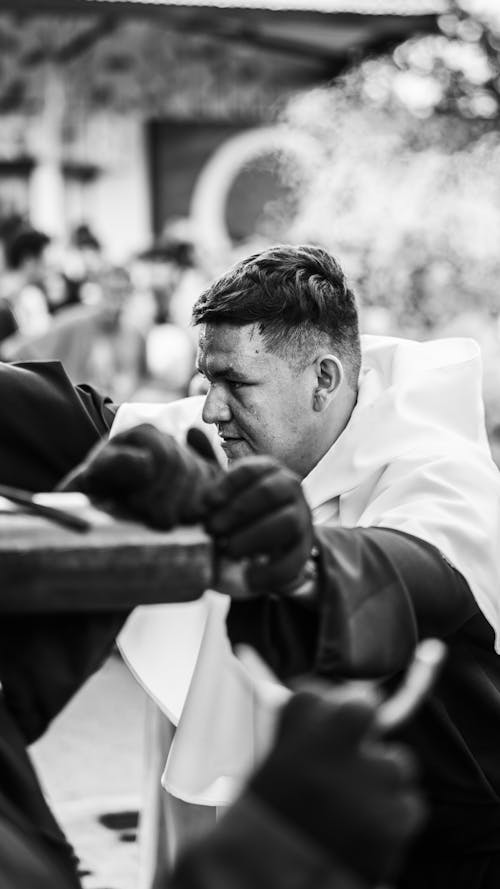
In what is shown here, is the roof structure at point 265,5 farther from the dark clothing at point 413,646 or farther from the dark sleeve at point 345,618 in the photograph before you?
the dark sleeve at point 345,618

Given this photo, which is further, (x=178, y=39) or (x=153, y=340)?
(x=178, y=39)

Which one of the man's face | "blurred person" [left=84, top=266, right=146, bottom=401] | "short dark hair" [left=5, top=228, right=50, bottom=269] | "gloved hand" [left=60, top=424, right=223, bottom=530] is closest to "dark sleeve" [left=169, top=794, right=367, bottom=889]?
"gloved hand" [left=60, top=424, right=223, bottom=530]

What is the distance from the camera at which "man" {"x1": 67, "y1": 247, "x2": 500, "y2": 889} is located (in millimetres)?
1303

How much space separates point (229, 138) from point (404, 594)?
39.4 feet

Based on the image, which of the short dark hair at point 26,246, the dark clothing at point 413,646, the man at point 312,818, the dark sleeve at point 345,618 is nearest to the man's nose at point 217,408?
the dark clothing at point 413,646

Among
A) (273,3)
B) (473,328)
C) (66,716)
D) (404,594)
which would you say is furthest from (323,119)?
(404,594)

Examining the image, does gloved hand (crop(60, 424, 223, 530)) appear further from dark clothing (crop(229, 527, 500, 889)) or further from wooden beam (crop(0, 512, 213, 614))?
dark clothing (crop(229, 527, 500, 889))

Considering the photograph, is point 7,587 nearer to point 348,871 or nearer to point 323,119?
point 348,871

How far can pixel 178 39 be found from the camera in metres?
12.2

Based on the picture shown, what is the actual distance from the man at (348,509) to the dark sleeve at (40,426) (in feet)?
0.39

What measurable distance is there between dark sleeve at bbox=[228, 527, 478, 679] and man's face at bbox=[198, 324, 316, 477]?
71 centimetres

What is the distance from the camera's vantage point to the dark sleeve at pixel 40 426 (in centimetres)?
232

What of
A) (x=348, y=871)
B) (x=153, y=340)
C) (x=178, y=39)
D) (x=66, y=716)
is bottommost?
(x=66, y=716)

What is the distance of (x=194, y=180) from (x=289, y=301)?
1107 cm
